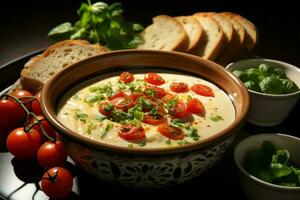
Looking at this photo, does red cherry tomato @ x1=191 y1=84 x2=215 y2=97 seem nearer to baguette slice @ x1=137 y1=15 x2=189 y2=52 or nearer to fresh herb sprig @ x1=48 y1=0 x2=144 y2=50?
baguette slice @ x1=137 y1=15 x2=189 y2=52

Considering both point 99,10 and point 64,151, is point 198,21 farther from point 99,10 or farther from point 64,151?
point 64,151

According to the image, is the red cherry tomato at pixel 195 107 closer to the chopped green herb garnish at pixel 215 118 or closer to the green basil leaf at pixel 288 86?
the chopped green herb garnish at pixel 215 118

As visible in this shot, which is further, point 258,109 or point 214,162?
point 258,109

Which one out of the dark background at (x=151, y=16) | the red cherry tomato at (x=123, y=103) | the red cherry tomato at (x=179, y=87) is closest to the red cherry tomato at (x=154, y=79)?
the red cherry tomato at (x=179, y=87)

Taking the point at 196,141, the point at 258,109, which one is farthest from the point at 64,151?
the point at 258,109

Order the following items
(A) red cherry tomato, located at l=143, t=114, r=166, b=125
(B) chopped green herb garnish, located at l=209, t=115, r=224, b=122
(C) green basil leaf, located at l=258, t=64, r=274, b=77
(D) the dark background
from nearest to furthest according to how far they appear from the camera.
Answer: (A) red cherry tomato, located at l=143, t=114, r=166, b=125 → (B) chopped green herb garnish, located at l=209, t=115, r=224, b=122 → (C) green basil leaf, located at l=258, t=64, r=274, b=77 → (D) the dark background

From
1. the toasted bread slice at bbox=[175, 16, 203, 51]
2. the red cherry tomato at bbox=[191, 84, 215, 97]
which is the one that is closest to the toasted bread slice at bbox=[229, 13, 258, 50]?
the toasted bread slice at bbox=[175, 16, 203, 51]

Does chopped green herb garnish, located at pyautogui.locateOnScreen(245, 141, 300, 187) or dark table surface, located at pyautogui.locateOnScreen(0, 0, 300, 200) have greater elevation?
chopped green herb garnish, located at pyautogui.locateOnScreen(245, 141, 300, 187)
